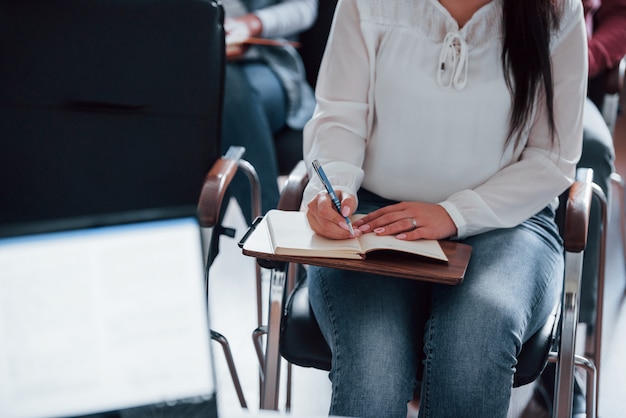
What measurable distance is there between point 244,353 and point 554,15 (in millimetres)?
1089

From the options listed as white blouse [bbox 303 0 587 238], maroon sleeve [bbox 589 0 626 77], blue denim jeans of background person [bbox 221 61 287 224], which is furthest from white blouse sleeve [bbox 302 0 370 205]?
maroon sleeve [bbox 589 0 626 77]

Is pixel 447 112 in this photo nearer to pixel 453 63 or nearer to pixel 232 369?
pixel 453 63

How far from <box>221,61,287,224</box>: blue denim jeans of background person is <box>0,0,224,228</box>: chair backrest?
40 centimetres

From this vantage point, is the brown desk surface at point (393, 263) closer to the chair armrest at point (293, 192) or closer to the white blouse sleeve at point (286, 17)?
the chair armrest at point (293, 192)

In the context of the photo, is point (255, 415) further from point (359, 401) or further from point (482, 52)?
point (482, 52)

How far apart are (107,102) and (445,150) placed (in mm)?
670

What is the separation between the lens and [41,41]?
5.09 ft

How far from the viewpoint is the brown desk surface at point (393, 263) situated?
110 cm

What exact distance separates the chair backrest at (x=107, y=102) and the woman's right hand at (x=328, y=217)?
38cm

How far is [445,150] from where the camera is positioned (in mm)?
1351

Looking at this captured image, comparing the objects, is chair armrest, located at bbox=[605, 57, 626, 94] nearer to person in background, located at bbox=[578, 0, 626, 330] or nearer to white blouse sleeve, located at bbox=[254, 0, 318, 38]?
person in background, located at bbox=[578, 0, 626, 330]

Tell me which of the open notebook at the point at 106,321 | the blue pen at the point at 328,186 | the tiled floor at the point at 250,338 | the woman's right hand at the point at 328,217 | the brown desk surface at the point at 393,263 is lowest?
the tiled floor at the point at 250,338

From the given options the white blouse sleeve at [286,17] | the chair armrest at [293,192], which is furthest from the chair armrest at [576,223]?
the white blouse sleeve at [286,17]

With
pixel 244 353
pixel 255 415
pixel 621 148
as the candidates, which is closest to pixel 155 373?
pixel 255 415
